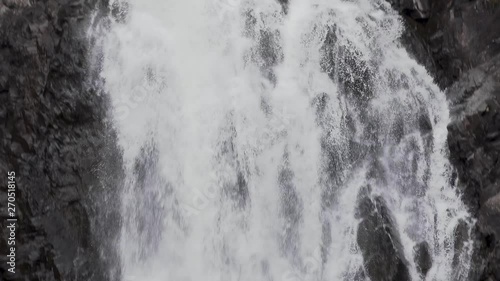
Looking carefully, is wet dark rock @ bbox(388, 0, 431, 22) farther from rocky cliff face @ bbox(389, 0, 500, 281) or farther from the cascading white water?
the cascading white water

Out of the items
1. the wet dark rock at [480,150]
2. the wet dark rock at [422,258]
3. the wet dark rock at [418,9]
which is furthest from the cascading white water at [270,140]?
the wet dark rock at [418,9]

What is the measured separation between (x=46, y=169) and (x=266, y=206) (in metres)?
3.10

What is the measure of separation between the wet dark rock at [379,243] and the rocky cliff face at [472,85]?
1123mm

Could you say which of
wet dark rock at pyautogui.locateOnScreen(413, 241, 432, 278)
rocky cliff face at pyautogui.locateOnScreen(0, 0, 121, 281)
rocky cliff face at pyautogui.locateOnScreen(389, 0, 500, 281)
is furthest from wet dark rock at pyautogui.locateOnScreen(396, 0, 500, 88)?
rocky cliff face at pyautogui.locateOnScreen(0, 0, 121, 281)

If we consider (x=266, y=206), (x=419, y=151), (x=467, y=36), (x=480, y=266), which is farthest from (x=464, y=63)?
(x=266, y=206)

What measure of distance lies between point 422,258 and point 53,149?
5426mm

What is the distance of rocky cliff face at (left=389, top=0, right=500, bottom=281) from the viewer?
287 inches

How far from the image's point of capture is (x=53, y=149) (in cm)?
716

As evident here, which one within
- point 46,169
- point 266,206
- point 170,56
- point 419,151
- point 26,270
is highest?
point 419,151

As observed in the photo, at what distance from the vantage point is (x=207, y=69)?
26.1ft

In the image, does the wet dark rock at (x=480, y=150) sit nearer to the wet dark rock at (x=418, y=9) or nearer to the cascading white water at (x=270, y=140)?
the cascading white water at (x=270, y=140)

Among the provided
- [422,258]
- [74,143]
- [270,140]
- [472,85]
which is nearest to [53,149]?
[74,143]

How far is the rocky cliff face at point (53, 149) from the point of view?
6.87 meters

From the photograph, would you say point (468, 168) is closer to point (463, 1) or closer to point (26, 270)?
point (463, 1)
